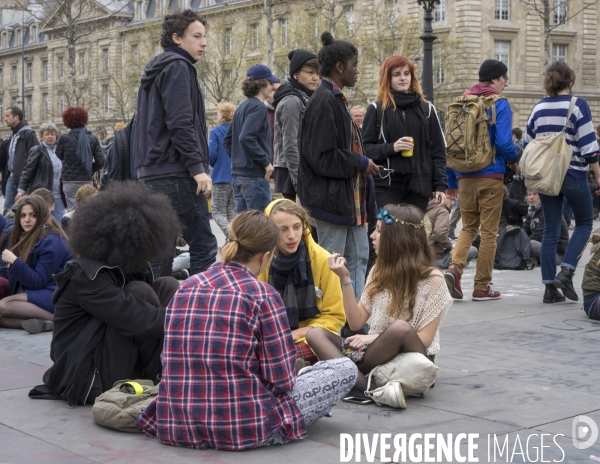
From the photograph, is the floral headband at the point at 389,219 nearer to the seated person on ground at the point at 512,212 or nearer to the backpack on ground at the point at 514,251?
the backpack on ground at the point at 514,251

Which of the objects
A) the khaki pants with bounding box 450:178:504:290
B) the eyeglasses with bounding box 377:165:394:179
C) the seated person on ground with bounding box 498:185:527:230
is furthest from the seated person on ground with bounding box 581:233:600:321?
the seated person on ground with bounding box 498:185:527:230

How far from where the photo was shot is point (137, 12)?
73.8 metres

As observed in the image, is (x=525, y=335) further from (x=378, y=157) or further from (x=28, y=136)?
(x=28, y=136)

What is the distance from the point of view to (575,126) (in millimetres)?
7922

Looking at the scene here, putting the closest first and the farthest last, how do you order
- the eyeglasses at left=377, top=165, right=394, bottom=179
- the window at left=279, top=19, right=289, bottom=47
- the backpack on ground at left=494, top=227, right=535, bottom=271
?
the eyeglasses at left=377, top=165, right=394, bottom=179
the backpack on ground at left=494, top=227, right=535, bottom=271
the window at left=279, top=19, right=289, bottom=47

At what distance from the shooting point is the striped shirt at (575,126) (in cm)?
786

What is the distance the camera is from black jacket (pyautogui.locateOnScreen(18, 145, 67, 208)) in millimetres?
12148

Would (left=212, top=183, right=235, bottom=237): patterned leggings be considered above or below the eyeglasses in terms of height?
below

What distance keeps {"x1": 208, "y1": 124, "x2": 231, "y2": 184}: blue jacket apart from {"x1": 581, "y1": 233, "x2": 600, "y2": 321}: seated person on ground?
5655 mm

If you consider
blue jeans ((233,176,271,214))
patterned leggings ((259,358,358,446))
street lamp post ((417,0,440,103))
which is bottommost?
patterned leggings ((259,358,358,446))

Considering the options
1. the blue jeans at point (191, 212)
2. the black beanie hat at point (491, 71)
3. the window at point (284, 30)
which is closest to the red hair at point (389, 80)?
the black beanie hat at point (491, 71)

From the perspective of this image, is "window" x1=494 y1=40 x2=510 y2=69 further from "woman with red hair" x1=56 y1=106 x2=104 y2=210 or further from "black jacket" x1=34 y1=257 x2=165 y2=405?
"black jacket" x1=34 y1=257 x2=165 y2=405

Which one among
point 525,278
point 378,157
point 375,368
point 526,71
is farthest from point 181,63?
point 526,71

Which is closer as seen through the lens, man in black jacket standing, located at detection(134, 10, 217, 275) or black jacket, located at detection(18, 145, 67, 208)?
man in black jacket standing, located at detection(134, 10, 217, 275)
